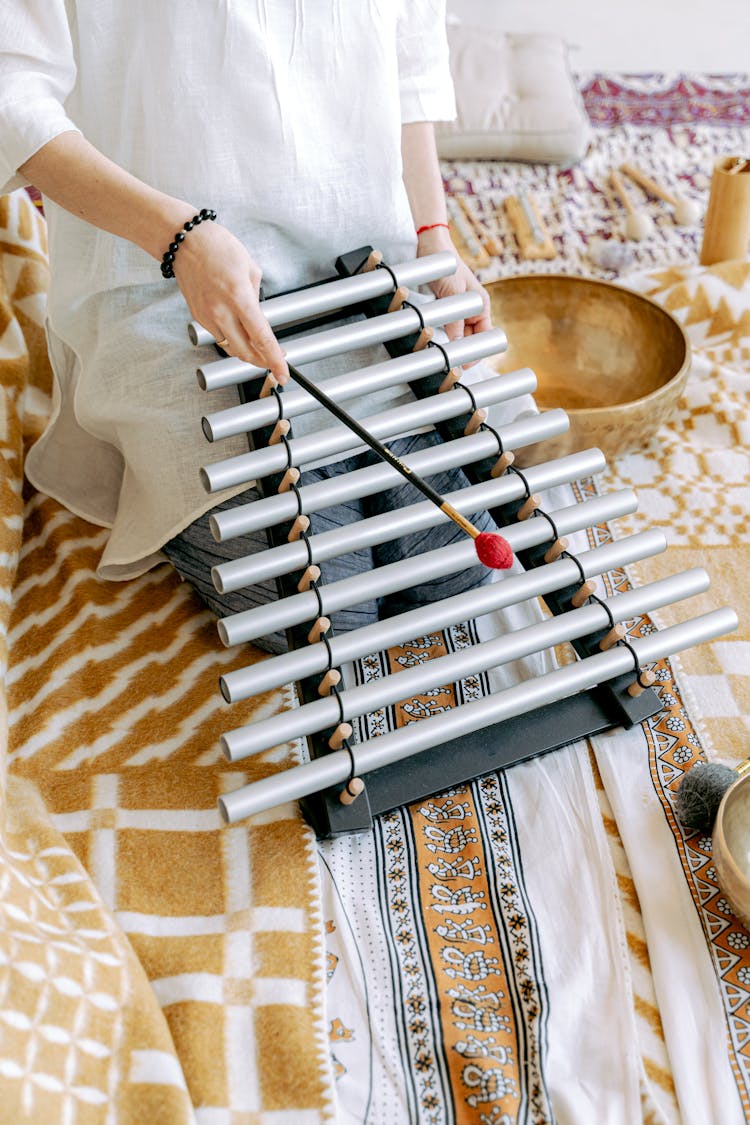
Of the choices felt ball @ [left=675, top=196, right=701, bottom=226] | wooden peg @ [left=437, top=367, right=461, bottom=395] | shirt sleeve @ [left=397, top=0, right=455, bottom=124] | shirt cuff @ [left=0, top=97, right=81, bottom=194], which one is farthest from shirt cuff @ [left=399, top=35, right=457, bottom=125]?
felt ball @ [left=675, top=196, right=701, bottom=226]

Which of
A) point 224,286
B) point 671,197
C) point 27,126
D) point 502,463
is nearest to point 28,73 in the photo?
point 27,126

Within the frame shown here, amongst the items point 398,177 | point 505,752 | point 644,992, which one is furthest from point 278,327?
point 644,992

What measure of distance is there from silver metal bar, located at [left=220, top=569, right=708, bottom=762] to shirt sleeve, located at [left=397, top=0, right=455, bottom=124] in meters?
0.66

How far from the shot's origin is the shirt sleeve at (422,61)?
1419 mm

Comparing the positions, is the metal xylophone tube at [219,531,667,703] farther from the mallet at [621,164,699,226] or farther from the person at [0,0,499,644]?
the mallet at [621,164,699,226]

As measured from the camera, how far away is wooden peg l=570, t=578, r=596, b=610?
4.11ft

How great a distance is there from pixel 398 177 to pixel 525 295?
0.48 metres

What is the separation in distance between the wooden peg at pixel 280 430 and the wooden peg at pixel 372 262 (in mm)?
257

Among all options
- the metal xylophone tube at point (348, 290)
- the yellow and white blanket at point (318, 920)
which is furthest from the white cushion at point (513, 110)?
the yellow and white blanket at point (318, 920)

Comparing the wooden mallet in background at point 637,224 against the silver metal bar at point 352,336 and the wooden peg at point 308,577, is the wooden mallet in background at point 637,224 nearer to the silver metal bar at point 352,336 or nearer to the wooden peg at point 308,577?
the silver metal bar at point 352,336

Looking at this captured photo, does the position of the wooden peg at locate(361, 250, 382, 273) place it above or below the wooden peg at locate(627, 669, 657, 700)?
above

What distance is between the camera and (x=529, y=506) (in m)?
1.27

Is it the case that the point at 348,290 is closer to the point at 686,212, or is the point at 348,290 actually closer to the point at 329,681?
the point at 329,681

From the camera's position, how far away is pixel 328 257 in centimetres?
139
